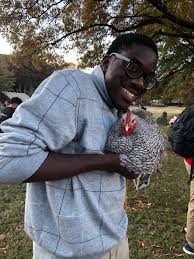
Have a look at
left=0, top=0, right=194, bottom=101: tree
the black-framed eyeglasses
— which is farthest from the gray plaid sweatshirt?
left=0, top=0, right=194, bottom=101: tree

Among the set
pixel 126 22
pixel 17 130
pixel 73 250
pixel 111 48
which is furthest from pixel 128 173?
pixel 126 22

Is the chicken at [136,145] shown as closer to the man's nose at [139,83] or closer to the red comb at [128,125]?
the red comb at [128,125]

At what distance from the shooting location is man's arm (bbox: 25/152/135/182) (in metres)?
1.29

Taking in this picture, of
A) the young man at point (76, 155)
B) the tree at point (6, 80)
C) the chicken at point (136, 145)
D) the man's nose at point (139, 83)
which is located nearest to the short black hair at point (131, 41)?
the young man at point (76, 155)

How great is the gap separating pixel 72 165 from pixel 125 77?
49cm

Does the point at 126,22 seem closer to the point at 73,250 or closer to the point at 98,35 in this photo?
the point at 98,35

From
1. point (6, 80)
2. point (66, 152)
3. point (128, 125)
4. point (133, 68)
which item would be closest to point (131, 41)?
point (133, 68)

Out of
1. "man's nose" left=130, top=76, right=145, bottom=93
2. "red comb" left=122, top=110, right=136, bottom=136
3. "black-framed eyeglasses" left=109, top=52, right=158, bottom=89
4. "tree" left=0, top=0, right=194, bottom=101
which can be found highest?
"tree" left=0, top=0, right=194, bottom=101

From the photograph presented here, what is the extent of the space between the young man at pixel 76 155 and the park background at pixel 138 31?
2.90 feet

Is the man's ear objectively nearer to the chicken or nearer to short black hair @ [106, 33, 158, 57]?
short black hair @ [106, 33, 158, 57]

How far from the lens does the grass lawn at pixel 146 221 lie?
4.14m

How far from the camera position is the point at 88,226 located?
140 cm

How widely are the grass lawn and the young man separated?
1.57 meters

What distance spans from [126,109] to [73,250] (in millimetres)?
693
